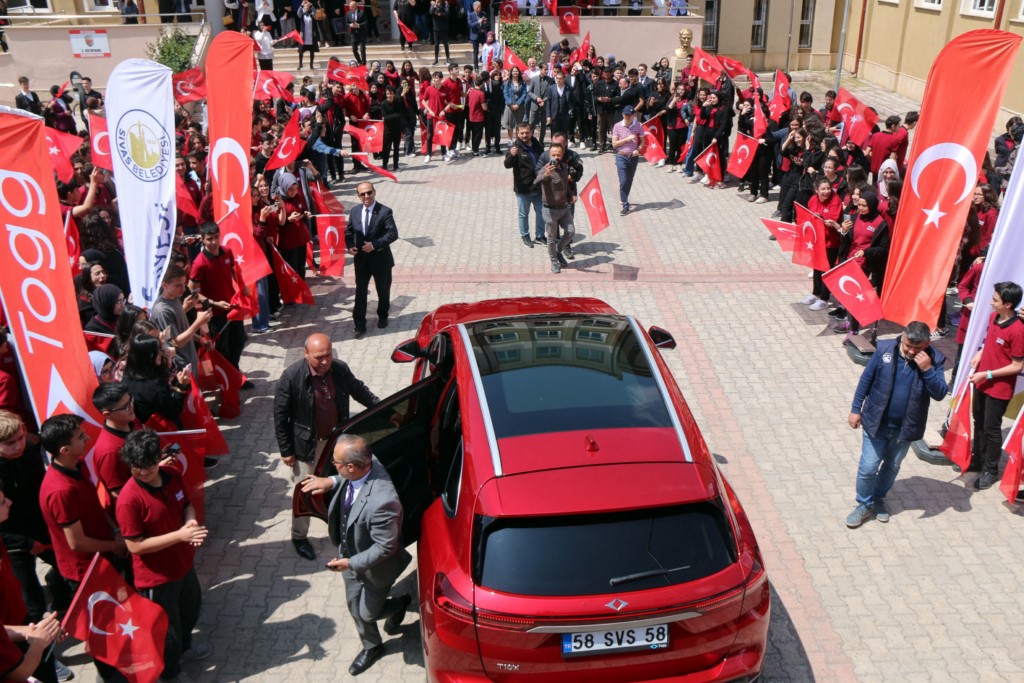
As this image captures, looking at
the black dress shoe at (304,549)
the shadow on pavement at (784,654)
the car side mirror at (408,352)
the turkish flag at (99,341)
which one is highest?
the turkish flag at (99,341)

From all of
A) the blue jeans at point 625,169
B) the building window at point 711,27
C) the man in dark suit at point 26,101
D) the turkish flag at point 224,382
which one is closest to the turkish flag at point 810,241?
the blue jeans at point 625,169

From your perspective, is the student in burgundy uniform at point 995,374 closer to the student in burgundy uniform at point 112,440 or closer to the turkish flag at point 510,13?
the student in burgundy uniform at point 112,440

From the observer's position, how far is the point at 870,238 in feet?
31.8

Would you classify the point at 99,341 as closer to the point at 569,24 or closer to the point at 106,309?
the point at 106,309

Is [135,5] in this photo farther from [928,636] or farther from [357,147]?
[928,636]

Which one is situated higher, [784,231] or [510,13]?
[510,13]

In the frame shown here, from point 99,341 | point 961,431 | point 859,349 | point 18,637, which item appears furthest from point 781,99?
point 18,637

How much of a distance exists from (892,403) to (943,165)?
252 centimetres

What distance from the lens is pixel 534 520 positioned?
4254mm

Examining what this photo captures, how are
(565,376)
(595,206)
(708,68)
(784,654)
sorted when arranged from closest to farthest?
(565,376)
(784,654)
(595,206)
(708,68)

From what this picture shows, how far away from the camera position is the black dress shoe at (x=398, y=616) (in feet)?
18.1

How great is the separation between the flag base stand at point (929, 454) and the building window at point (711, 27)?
24.4m

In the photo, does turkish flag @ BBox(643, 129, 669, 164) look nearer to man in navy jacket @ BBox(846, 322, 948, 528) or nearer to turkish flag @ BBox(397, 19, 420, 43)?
turkish flag @ BBox(397, 19, 420, 43)

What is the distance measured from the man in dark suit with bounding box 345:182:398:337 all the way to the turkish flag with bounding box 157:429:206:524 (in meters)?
4.11
